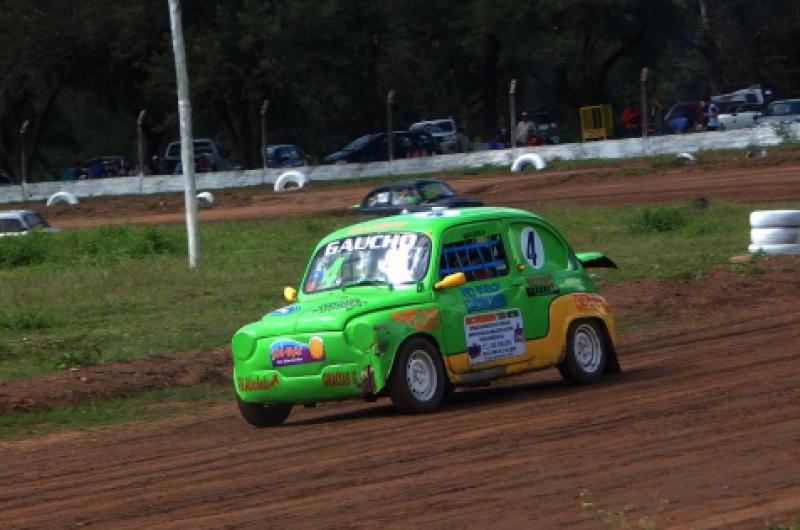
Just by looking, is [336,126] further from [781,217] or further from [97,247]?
[781,217]

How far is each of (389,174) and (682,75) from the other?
45.3 meters

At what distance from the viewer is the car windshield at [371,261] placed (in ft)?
40.3

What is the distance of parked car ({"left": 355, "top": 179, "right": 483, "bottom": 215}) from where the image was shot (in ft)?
103

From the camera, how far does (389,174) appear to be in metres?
45.5

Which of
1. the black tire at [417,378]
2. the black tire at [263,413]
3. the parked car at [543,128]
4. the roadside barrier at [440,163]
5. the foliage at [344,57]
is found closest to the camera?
the black tire at [417,378]

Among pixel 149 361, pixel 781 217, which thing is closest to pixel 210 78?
pixel 781 217

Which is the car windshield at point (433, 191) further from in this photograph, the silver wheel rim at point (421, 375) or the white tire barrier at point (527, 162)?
A: the silver wheel rim at point (421, 375)

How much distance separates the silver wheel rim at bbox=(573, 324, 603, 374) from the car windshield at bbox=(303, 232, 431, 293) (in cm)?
163

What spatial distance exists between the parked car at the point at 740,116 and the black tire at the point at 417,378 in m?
37.1

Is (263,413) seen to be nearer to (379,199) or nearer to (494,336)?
(494,336)

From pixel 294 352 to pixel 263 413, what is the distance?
76cm

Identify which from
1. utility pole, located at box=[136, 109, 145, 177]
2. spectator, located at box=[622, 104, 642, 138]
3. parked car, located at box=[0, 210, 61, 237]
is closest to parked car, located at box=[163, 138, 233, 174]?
utility pole, located at box=[136, 109, 145, 177]

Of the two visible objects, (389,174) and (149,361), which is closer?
(149,361)

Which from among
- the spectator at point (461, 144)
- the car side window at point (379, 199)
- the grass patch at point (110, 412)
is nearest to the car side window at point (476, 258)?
the grass patch at point (110, 412)
